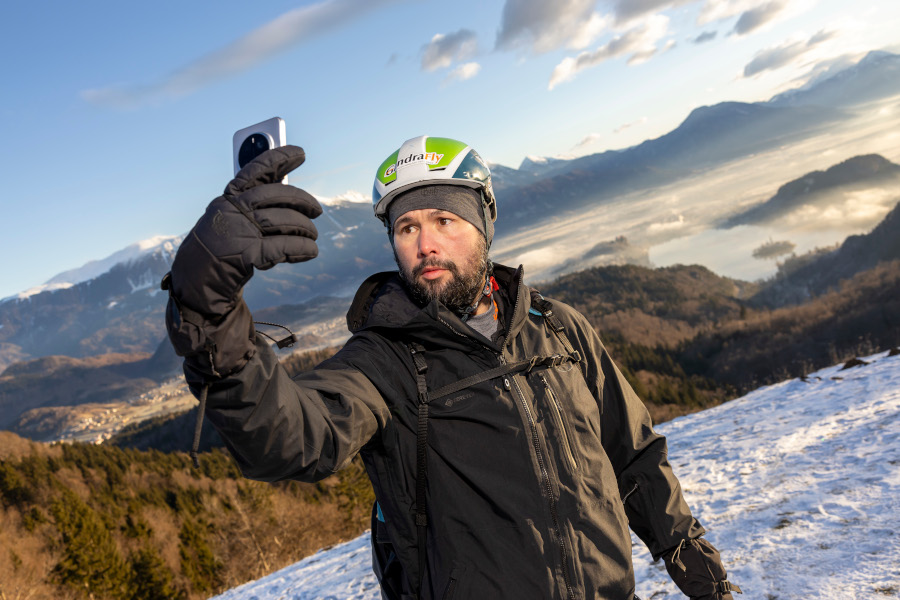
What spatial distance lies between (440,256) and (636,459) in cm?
186

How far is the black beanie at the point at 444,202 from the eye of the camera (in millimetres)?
3096

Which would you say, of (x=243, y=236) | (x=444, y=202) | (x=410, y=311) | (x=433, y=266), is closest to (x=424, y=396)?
(x=410, y=311)

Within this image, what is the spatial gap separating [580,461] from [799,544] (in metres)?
5.01

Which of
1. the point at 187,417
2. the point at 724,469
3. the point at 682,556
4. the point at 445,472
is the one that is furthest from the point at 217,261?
the point at 187,417

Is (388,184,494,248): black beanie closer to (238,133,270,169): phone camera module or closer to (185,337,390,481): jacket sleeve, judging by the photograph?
(238,133,270,169): phone camera module

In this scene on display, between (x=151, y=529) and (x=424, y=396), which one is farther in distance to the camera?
(x=151, y=529)

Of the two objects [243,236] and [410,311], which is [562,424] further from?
[243,236]

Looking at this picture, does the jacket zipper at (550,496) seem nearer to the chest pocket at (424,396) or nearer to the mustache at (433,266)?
the chest pocket at (424,396)

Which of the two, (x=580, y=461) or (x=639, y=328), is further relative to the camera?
(x=639, y=328)

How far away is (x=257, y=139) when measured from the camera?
7.19ft

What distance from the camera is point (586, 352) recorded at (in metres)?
3.14

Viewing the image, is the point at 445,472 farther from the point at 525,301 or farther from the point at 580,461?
the point at 525,301

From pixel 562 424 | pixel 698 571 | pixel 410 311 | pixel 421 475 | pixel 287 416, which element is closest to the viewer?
pixel 287 416

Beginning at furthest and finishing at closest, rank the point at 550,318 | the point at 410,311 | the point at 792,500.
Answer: the point at 792,500 → the point at 550,318 → the point at 410,311
